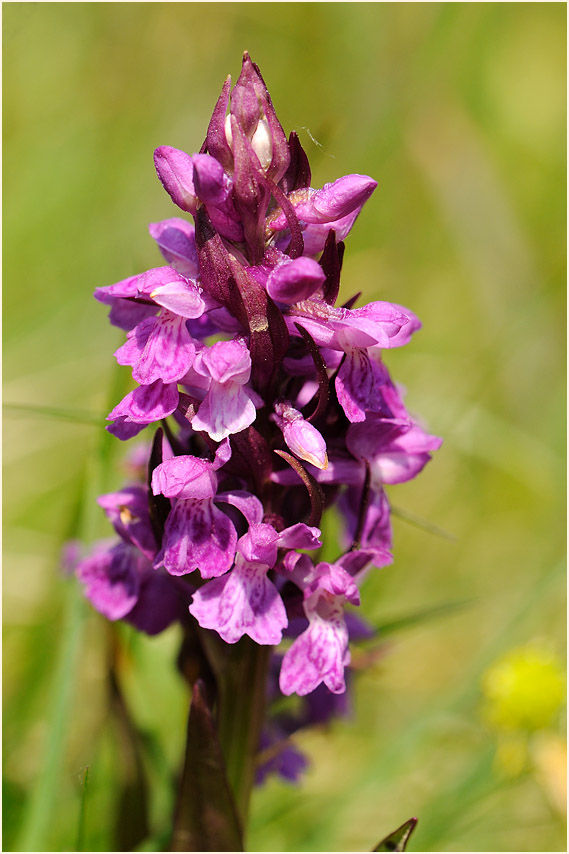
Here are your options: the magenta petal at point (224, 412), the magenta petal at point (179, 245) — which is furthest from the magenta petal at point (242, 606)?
the magenta petal at point (179, 245)

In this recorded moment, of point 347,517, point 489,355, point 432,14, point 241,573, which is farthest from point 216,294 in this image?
point 432,14

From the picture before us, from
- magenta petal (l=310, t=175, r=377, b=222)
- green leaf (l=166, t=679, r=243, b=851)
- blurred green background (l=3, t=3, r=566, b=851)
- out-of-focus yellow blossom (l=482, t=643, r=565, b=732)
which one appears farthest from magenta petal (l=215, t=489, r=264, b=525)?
out-of-focus yellow blossom (l=482, t=643, r=565, b=732)

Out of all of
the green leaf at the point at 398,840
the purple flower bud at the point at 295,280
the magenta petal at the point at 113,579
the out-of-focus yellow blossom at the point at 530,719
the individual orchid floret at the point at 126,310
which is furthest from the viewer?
the out-of-focus yellow blossom at the point at 530,719

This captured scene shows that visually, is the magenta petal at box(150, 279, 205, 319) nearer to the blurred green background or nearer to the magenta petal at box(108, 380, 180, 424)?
the magenta petal at box(108, 380, 180, 424)

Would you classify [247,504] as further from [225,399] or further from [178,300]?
[178,300]

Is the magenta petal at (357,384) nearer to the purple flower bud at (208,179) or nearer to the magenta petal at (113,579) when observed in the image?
the purple flower bud at (208,179)

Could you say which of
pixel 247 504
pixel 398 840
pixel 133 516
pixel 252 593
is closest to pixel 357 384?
pixel 247 504
